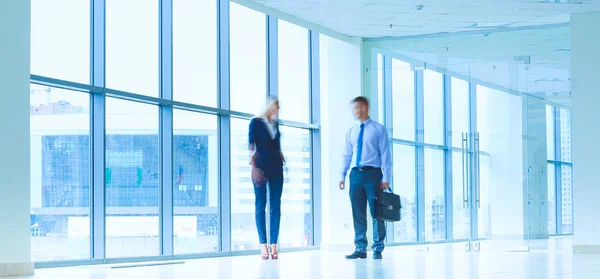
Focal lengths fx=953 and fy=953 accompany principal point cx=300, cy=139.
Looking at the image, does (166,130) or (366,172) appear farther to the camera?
(166,130)

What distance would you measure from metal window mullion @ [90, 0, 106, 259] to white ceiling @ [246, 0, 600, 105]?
1996 mm

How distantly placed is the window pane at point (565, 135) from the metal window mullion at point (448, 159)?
125cm

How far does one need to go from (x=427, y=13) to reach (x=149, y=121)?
10.1ft

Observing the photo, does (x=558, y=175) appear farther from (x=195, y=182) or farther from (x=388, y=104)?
(x=195, y=182)

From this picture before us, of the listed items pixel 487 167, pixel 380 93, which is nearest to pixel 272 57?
pixel 380 93

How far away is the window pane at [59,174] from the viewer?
7.72 metres

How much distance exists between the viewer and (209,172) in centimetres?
970

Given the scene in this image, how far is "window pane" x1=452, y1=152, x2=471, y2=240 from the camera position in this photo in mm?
10641

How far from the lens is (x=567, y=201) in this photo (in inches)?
433

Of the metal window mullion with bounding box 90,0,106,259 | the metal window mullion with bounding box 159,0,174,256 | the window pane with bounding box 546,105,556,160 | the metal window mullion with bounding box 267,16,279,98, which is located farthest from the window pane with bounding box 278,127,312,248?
the metal window mullion with bounding box 90,0,106,259

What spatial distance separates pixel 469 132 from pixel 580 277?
5.20m

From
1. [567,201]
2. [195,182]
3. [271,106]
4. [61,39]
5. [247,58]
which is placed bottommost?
[567,201]

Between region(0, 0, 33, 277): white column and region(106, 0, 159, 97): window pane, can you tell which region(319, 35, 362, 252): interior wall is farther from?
region(0, 0, 33, 277): white column

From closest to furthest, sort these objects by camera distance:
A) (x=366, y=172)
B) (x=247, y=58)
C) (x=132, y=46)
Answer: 1. (x=366, y=172)
2. (x=132, y=46)
3. (x=247, y=58)
